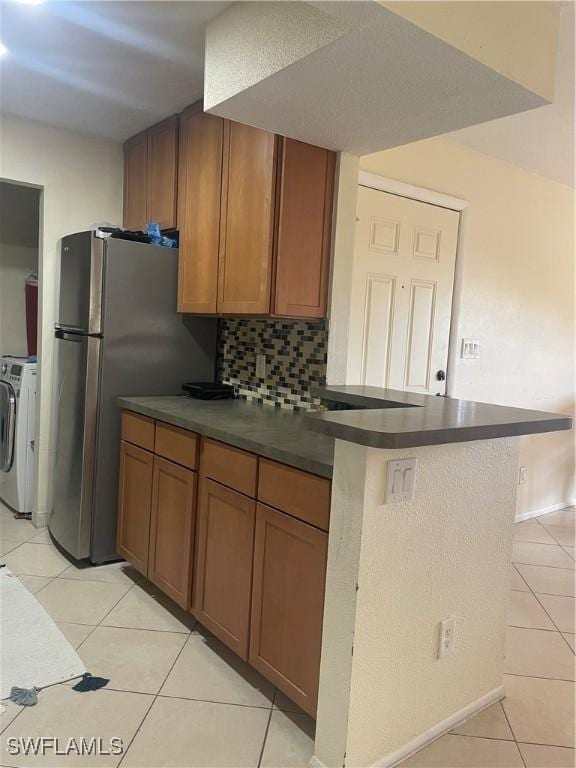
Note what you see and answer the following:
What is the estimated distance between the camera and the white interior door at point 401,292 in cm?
295

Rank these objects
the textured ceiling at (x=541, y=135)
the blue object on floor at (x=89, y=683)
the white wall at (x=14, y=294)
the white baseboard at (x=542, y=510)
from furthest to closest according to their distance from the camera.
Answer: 1. the white wall at (x=14, y=294)
2. the white baseboard at (x=542, y=510)
3. the textured ceiling at (x=541, y=135)
4. the blue object on floor at (x=89, y=683)

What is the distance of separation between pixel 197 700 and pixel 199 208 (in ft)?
6.91

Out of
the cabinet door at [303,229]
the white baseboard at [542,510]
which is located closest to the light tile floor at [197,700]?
the white baseboard at [542,510]

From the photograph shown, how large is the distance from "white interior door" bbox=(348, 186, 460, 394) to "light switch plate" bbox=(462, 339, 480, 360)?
0.15m

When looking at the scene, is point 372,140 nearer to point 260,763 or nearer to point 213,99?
point 213,99

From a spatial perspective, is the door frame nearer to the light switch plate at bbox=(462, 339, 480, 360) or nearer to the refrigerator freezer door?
the light switch plate at bbox=(462, 339, 480, 360)

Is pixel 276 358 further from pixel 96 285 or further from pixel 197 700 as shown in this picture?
pixel 197 700

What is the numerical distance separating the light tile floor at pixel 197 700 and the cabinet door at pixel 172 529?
157mm

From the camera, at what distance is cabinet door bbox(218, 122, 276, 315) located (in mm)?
2299

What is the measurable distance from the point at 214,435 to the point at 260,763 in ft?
3.44

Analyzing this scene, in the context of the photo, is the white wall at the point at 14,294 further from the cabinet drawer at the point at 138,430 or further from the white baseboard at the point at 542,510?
the white baseboard at the point at 542,510

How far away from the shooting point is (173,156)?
295 centimetres

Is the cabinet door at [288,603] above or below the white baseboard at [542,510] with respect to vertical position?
above

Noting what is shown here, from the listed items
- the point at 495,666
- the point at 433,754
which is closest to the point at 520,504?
the point at 495,666
